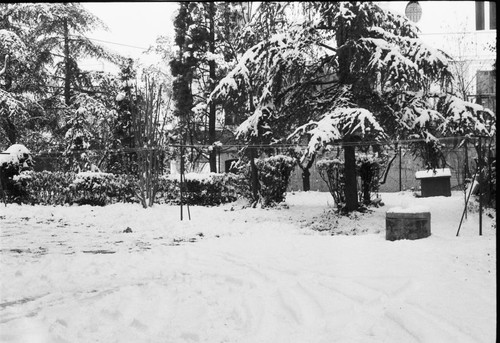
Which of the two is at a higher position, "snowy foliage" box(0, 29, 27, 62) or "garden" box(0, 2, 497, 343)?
"snowy foliage" box(0, 29, 27, 62)

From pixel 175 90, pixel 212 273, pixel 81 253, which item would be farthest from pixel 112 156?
pixel 212 273

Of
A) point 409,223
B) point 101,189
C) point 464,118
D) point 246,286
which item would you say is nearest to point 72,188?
point 101,189

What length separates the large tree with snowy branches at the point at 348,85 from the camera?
25.5 feet

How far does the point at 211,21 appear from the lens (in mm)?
13117

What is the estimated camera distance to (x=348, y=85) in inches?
346

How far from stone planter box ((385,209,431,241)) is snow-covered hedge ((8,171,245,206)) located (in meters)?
5.44

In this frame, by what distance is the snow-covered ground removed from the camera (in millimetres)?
2854

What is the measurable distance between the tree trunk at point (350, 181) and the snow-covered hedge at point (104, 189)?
2.89 metres

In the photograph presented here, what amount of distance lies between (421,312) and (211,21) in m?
11.5

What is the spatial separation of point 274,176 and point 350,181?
1837 millimetres

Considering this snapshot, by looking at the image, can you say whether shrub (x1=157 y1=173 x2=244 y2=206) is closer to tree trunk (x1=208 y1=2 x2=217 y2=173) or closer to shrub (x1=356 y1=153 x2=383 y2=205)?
tree trunk (x1=208 y1=2 x2=217 y2=173)

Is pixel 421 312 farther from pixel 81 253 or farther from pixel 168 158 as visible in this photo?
pixel 168 158

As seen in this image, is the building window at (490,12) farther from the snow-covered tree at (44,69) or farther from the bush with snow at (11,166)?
the snow-covered tree at (44,69)

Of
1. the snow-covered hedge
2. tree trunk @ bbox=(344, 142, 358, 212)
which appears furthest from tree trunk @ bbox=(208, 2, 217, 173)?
tree trunk @ bbox=(344, 142, 358, 212)
